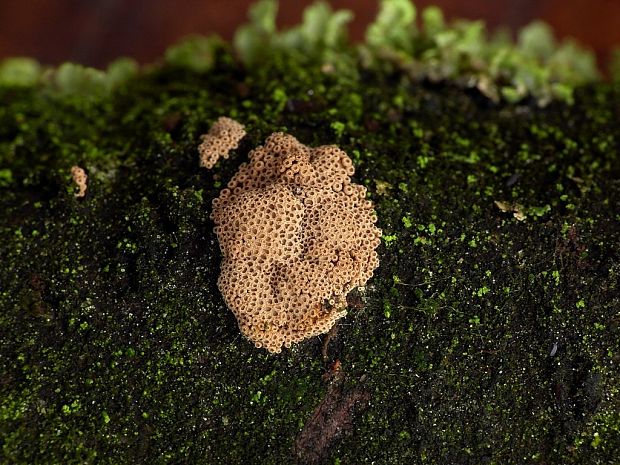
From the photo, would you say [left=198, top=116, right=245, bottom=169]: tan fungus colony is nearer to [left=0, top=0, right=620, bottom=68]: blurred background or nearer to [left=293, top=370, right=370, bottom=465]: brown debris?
[left=293, top=370, right=370, bottom=465]: brown debris

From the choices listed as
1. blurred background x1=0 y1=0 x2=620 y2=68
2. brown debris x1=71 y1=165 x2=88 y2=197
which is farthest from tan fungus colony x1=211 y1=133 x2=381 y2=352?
blurred background x1=0 y1=0 x2=620 y2=68

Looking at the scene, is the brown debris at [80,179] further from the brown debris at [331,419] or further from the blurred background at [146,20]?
the blurred background at [146,20]

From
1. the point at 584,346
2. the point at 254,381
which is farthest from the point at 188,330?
the point at 584,346

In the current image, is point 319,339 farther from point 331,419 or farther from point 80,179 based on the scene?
point 80,179

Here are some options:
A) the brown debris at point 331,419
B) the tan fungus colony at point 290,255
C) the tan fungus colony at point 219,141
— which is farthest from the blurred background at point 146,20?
the brown debris at point 331,419

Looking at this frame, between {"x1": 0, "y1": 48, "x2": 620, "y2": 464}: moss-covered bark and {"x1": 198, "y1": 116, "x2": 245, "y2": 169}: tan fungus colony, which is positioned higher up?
{"x1": 198, "y1": 116, "x2": 245, "y2": 169}: tan fungus colony

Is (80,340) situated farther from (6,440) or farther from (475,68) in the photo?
(475,68)
